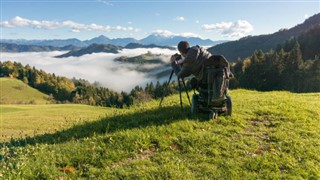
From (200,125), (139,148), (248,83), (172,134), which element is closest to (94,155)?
(139,148)

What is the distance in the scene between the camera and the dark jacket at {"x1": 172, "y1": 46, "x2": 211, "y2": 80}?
9.53 m

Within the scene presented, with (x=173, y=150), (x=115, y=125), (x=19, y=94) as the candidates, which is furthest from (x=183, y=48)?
(x=19, y=94)

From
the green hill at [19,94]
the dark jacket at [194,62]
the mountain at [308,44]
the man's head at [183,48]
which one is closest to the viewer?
the dark jacket at [194,62]

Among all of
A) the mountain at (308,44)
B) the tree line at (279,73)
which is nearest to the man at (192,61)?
the tree line at (279,73)

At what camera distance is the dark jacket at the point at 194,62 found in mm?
9531

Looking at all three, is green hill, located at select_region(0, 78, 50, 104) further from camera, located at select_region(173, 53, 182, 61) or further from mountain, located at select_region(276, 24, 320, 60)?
camera, located at select_region(173, 53, 182, 61)

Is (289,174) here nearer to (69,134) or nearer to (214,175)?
(214,175)

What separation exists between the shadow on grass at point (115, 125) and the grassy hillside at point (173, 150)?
0.03 m

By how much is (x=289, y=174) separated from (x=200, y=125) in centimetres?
331

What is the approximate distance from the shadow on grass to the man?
1586 mm

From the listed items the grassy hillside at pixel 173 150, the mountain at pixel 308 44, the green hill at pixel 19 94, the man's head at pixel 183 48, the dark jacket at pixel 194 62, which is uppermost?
the mountain at pixel 308 44

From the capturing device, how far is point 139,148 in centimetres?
745

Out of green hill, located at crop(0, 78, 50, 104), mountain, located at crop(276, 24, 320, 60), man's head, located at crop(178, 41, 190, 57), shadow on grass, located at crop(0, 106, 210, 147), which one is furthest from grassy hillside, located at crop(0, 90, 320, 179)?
green hill, located at crop(0, 78, 50, 104)

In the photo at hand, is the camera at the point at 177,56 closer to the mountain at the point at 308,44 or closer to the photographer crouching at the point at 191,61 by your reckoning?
the photographer crouching at the point at 191,61
